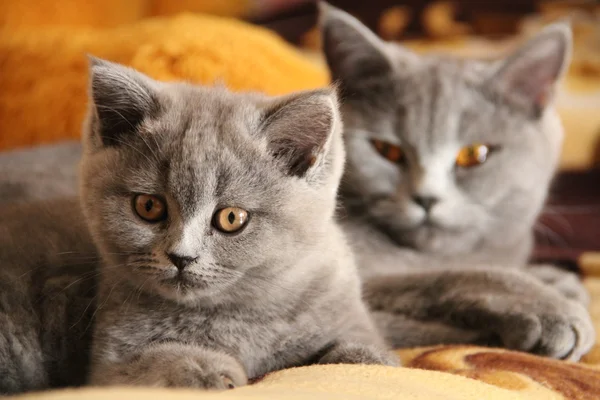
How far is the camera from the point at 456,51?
2457 mm

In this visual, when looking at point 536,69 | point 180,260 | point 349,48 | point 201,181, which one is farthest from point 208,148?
point 536,69

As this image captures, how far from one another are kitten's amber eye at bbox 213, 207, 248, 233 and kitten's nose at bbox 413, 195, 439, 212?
0.55 meters

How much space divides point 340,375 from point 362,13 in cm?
206

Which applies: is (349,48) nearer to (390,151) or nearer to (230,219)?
(390,151)

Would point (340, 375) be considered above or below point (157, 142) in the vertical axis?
below

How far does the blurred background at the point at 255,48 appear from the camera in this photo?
1.70m

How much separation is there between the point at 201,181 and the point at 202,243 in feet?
0.29

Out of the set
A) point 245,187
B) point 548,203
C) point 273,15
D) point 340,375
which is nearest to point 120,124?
point 245,187

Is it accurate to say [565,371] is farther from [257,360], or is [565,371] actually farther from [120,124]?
[120,124]

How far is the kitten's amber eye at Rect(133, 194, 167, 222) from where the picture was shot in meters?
0.92

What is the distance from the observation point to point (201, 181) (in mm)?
883

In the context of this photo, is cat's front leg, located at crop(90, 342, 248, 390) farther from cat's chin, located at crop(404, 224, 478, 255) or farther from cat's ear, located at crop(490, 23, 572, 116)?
cat's ear, located at crop(490, 23, 572, 116)

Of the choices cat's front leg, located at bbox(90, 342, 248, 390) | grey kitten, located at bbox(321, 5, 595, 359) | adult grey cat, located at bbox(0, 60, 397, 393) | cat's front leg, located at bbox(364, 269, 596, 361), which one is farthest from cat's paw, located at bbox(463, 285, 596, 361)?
cat's front leg, located at bbox(90, 342, 248, 390)

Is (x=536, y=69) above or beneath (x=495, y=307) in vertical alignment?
above
